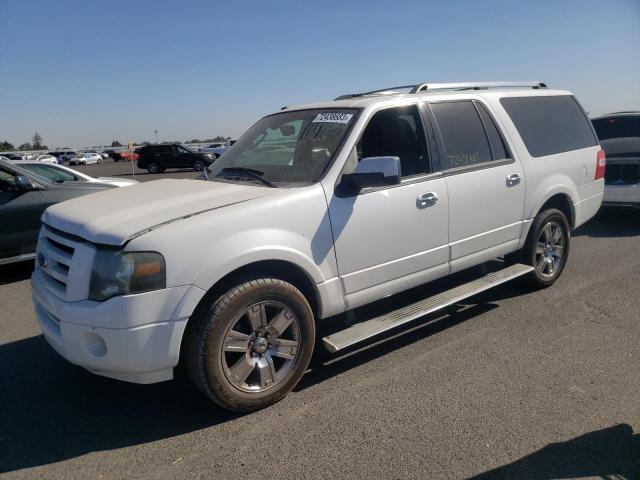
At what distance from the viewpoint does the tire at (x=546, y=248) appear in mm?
4926

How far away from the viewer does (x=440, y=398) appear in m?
3.23

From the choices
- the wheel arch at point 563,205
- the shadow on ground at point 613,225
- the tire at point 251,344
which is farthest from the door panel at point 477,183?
the shadow on ground at point 613,225

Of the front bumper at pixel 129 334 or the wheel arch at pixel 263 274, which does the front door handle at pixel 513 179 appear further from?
the front bumper at pixel 129 334

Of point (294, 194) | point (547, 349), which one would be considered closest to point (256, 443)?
point (294, 194)

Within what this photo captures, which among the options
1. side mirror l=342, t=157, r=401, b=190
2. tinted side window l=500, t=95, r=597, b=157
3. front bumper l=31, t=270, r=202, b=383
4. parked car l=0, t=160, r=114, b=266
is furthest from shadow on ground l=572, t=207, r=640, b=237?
parked car l=0, t=160, r=114, b=266

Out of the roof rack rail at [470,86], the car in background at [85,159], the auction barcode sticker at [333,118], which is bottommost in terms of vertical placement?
the car in background at [85,159]

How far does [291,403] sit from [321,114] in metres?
2.22

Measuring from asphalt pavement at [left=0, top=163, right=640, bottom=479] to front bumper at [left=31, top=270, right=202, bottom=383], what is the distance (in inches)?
18.5

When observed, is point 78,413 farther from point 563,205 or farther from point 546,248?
point 563,205

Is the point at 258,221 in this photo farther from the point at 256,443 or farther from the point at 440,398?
the point at 440,398

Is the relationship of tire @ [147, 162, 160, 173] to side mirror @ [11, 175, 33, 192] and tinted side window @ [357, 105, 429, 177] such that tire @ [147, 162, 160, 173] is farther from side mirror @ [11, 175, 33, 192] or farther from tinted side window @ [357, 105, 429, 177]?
tinted side window @ [357, 105, 429, 177]

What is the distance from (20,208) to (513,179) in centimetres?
586

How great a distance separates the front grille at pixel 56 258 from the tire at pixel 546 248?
13.1ft

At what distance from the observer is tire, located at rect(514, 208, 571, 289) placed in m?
4.93
